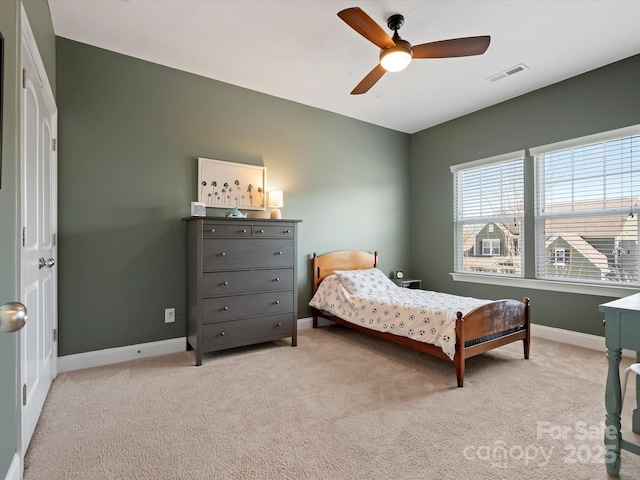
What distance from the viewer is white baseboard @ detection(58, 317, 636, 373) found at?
279 centimetres

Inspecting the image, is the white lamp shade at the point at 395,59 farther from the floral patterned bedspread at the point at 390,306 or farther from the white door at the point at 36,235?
the white door at the point at 36,235

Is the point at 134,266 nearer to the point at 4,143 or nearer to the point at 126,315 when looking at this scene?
the point at 126,315

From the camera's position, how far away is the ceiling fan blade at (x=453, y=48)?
228cm

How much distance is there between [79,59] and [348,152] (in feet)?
9.79

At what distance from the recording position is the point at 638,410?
183cm

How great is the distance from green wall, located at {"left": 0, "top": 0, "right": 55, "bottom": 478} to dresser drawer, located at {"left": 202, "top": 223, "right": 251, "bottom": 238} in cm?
148

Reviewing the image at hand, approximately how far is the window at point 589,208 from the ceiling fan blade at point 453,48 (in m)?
1.90

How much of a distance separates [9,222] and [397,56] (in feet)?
7.98

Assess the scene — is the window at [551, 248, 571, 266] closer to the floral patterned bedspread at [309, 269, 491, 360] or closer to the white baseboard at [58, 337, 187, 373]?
the floral patterned bedspread at [309, 269, 491, 360]

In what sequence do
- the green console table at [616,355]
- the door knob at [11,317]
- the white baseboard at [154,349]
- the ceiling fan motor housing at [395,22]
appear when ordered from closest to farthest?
the door knob at [11,317] → the green console table at [616,355] → the ceiling fan motor housing at [395,22] → the white baseboard at [154,349]

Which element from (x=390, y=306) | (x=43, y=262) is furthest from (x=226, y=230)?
(x=390, y=306)

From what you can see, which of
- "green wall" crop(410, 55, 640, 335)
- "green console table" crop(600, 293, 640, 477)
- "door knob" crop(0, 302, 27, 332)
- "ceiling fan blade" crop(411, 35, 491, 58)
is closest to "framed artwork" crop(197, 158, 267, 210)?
"ceiling fan blade" crop(411, 35, 491, 58)

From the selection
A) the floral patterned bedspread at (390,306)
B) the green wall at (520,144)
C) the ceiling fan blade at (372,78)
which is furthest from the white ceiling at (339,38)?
the floral patterned bedspread at (390,306)

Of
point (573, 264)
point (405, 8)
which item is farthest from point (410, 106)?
point (573, 264)
